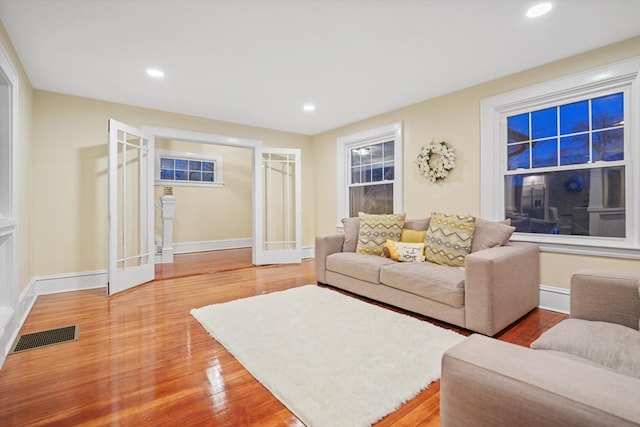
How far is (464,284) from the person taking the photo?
8.05 feet

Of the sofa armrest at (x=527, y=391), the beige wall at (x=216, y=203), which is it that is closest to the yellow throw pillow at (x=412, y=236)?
the sofa armrest at (x=527, y=391)

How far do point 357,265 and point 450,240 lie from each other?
983 mm

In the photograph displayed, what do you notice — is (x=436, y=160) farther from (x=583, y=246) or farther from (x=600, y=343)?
(x=600, y=343)

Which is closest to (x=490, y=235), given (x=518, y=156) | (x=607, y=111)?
(x=518, y=156)

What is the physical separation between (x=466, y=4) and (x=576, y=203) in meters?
2.18

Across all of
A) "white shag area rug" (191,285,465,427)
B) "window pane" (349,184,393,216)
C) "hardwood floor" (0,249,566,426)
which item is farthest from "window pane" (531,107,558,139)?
A: "white shag area rug" (191,285,465,427)

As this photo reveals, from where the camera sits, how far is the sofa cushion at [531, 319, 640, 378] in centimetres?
113

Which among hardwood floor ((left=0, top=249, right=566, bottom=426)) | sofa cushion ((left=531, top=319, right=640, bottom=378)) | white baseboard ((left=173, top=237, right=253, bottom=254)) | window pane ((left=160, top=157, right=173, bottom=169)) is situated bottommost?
hardwood floor ((left=0, top=249, right=566, bottom=426))

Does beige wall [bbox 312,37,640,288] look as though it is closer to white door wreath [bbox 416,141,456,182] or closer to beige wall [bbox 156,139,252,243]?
white door wreath [bbox 416,141,456,182]

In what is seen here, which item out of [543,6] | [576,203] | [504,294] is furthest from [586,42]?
[504,294]

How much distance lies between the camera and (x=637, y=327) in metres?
1.50

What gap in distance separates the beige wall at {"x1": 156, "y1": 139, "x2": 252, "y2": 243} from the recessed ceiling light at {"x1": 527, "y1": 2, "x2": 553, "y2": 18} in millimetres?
5978

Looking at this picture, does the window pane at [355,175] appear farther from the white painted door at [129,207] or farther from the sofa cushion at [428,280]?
the white painted door at [129,207]

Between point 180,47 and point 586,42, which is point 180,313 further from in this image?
point 586,42
